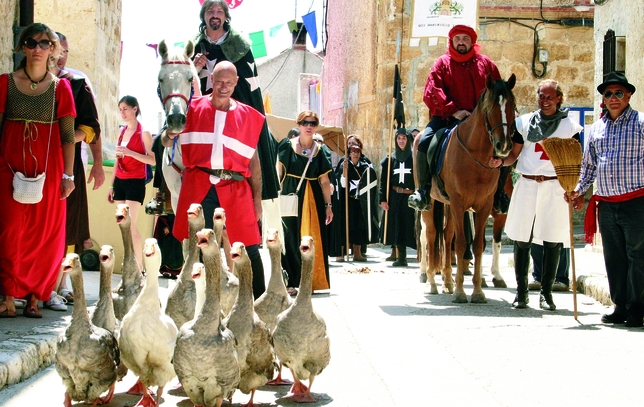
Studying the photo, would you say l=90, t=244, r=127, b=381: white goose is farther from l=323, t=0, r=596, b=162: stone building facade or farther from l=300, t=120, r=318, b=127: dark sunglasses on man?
l=323, t=0, r=596, b=162: stone building facade

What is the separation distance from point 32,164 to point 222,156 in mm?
1558

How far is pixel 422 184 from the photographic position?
1084 cm

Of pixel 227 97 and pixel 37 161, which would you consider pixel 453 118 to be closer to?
pixel 227 97

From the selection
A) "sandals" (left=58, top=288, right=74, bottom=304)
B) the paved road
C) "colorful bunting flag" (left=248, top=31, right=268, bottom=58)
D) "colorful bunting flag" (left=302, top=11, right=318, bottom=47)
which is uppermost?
"colorful bunting flag" (left=302, top=11, right=318, bottom=47)

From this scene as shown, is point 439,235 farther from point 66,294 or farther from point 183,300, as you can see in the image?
point 183,300

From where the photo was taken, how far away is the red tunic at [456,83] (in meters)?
10.6

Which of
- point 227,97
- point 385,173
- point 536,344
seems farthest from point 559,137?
point 385,173

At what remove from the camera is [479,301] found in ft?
32.2

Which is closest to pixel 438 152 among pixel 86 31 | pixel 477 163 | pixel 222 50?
pixel 477 163

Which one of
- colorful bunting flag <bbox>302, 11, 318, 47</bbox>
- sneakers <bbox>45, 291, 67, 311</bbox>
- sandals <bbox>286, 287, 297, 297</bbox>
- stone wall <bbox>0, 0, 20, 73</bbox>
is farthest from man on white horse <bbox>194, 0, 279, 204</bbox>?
colorful bunting flag <bbox>302, 11, 318, 47</bbox>

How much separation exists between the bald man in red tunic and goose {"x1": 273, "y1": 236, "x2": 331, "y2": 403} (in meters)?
1.69

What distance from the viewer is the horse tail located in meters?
11.3

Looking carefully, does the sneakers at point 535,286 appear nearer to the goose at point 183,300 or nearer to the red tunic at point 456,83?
the red tunic at point 456,83

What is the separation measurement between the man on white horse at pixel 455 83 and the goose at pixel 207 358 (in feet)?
19.5
